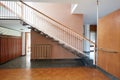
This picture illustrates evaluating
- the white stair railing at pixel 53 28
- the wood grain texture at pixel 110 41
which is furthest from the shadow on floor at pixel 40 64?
the wood grain texture at pixel 110 41

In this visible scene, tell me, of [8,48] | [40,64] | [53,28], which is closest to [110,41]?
[40,64]

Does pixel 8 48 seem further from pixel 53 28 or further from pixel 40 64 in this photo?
pixel 53 28

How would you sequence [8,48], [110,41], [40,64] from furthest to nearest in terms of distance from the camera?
[8,48] < [40,64] < [110,41]

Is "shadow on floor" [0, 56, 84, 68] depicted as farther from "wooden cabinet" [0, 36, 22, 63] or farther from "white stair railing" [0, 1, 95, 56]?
"white stair railing" [0, 1, 95, 56]

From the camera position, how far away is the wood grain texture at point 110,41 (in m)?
4.25

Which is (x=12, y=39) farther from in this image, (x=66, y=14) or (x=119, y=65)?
(x=119, y=65)

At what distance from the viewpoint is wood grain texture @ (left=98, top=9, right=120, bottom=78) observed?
167 inches

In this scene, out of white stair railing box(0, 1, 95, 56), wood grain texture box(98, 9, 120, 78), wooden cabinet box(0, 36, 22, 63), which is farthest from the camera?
white stair railing box(0, 1, 95, 56)

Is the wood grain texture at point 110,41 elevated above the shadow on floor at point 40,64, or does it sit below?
above

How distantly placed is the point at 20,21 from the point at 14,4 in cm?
180

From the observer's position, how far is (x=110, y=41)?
475 cm

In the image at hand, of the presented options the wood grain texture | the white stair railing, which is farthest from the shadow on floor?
the wood grain texture

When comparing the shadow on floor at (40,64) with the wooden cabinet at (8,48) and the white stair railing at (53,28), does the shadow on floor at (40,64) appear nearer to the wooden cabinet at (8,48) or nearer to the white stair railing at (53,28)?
the wooden cabinet at (8,48)

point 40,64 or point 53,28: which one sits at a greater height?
point 53,28
